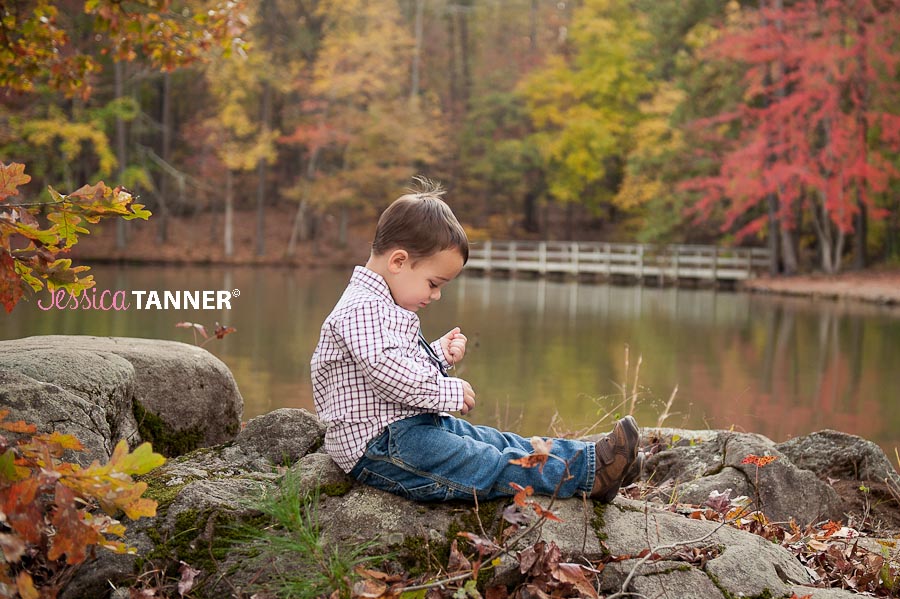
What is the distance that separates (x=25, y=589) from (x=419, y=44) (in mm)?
36075

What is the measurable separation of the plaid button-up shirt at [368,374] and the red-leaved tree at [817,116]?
23.4 meters

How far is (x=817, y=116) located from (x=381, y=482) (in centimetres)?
2434

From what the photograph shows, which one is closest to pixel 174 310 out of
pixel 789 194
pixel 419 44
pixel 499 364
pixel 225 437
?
pixel 499 364

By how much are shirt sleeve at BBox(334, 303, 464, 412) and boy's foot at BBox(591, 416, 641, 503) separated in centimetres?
51

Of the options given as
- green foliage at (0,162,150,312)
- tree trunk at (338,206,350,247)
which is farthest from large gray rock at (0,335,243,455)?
tree trunk at (338,206,350,247)

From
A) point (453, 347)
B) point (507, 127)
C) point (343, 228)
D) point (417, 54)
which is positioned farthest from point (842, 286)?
point (453, 347)

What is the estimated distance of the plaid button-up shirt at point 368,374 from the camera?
3.08 metres

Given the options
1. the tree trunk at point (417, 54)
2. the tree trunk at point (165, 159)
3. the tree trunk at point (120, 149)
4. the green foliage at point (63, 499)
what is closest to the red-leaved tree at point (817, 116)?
the tree trunk at point (417, 54)

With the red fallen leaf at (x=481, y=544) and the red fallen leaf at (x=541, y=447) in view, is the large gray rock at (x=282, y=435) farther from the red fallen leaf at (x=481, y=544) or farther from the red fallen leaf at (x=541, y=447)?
the red fallen leaf at (x=541, y=447)

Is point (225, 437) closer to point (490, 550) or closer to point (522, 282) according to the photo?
point (490, 550)

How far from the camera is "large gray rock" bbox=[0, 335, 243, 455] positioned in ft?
12.1

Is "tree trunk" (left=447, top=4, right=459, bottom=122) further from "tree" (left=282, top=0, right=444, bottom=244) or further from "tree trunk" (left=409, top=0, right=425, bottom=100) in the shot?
"tree" (left=282, top=0, right=444, bottom=244)

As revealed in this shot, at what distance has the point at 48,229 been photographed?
111 inches

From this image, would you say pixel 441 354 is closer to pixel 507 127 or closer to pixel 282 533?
pixel 282 533
